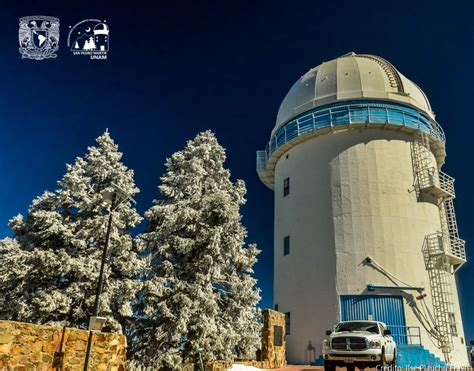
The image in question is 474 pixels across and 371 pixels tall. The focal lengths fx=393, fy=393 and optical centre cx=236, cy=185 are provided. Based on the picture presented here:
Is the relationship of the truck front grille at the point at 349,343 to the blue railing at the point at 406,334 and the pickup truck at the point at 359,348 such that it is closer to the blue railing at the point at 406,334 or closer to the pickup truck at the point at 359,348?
the pickup truck at the point at 359,348

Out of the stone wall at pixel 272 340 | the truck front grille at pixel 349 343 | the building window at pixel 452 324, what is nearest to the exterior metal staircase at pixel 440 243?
the building window at pixel 452 324

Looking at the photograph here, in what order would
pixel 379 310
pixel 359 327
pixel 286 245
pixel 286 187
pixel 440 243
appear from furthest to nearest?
pixel 286 187 → pixel 286 245 → pixel 440 243 → pixel 379 310 → pixel 359 327

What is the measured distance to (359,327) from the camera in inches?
551

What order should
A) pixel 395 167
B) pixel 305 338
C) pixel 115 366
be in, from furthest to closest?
pixel 395 167 < pixel 305 338 < pixel 115 366

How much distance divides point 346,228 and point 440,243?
16.7ft

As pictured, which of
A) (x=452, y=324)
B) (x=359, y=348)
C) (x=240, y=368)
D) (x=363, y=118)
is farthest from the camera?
(x=363, y=118)

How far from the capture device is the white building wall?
21.1 metres

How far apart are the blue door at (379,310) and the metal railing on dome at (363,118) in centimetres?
1010

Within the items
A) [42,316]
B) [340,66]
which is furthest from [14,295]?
[340,66]

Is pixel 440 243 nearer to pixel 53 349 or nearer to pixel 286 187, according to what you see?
pixel 286 187

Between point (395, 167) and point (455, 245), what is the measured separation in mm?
5672

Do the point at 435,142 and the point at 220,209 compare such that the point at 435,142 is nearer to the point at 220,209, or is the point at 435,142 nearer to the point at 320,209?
the point at 320,209

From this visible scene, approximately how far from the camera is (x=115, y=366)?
10.8 meters

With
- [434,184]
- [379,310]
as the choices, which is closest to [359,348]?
[379,310]
